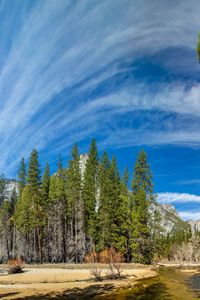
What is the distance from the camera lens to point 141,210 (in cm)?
5369

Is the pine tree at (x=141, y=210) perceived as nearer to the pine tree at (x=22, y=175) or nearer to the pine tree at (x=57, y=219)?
the pine tree at (x=57, y=219)

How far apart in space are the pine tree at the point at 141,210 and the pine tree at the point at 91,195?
7507 millimetres

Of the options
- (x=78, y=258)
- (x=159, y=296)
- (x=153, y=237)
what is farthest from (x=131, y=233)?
(x=159, y=296)

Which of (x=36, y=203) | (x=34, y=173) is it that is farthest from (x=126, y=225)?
(x=34, y=173)

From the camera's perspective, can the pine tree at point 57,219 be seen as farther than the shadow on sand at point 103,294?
Yes

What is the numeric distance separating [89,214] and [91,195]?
3.48 meters

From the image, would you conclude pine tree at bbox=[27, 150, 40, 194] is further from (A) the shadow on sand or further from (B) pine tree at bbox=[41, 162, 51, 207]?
(A) the shadow on sand

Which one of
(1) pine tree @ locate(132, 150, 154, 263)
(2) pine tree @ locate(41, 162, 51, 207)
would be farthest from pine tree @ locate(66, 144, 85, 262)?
(1) pine tree @ locate(132, 150, 154, 263)

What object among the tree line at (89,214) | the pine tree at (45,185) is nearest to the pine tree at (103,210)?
the tree line at (89,214)

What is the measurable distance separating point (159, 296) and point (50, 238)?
44.5 m

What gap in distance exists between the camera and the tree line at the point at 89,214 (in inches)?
2115

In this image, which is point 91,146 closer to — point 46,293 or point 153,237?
point 153,237

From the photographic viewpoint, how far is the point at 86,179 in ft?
203

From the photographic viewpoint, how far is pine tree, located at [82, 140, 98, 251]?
186ft
